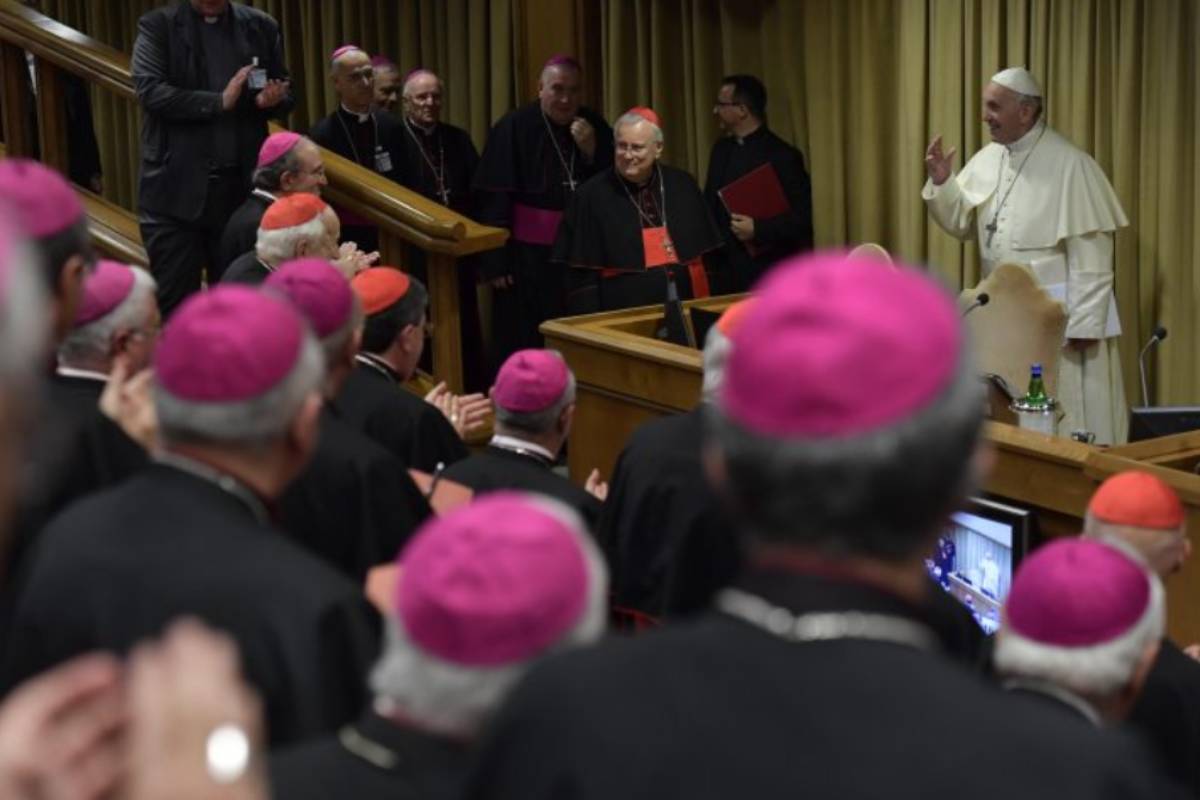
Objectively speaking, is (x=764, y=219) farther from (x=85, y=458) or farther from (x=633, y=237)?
(x=85, y=458)

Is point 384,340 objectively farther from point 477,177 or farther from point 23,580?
point 477,177

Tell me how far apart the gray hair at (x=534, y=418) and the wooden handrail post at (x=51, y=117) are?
3268 millimetres

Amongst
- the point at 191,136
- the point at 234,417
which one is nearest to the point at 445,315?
the point at 191,136

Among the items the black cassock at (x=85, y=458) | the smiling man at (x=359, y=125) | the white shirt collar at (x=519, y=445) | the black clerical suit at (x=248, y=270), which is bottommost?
the white shirt collar at (x=519, y=445)

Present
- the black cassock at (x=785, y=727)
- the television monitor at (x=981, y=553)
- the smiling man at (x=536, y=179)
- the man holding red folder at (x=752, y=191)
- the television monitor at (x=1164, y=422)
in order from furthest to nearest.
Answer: the smiling man at (x=536, y=179)
the man holding red folder at (x=752, y=191)
the television monitor at (x=1164, y=422)
the television monitor at (x=981, y=553)
the black cassock at (x=785, y=727)

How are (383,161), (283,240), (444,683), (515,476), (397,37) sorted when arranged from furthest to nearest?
1. (397,37)
2. (383,161)
3. (283,240)
4. (515,476)
5. (444,683)

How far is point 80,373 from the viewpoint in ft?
11.9

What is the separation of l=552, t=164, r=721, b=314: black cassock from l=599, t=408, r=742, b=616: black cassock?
4000 mm

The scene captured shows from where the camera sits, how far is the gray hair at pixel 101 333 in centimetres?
364

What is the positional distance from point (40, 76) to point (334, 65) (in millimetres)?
1953

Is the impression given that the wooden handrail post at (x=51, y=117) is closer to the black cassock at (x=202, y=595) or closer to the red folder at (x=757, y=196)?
the red folder at (x=757, y=196)

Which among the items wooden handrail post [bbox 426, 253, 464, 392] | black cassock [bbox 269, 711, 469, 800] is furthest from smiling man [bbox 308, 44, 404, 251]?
black cassock [bbox 269, 711, 469, 800]

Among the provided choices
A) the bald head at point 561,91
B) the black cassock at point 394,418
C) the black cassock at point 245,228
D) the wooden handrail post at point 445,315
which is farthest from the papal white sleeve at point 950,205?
the black cassock at point 394,418

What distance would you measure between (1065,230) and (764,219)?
1.50 m
